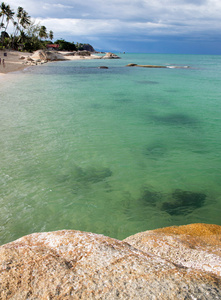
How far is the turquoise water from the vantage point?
5.92 m

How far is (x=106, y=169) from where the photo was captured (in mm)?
8281

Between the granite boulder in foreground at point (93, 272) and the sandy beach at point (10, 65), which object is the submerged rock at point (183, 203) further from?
the sandy beach at point (10, 65)

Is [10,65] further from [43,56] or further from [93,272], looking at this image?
[93,272]

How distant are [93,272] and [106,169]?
6024mm

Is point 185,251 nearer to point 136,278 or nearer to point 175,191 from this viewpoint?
point 136,278

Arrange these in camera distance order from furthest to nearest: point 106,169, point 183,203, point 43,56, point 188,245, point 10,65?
point 43,56, point 10,65, point 106,169, point 183,203, point 188,245

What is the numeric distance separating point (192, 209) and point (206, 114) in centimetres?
1226

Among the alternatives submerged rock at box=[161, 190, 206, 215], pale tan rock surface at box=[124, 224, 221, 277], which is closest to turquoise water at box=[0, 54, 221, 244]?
submerged rock at box=[161, 190, 206, 215]

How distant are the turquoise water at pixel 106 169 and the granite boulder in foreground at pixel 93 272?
261cm

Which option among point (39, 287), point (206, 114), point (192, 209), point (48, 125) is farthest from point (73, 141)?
point (206, 114)

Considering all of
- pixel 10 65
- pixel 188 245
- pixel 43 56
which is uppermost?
pixel 43 56

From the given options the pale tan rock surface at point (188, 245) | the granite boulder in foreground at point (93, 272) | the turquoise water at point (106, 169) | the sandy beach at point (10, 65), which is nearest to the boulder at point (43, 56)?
the sandy beach at point (10, 65)

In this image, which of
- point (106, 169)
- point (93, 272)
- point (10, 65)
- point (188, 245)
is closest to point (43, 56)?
point (10, 65)

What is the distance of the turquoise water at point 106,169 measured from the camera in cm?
592
